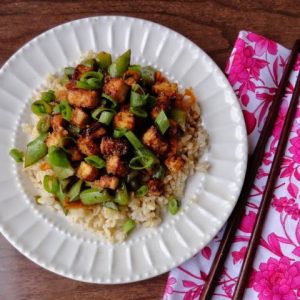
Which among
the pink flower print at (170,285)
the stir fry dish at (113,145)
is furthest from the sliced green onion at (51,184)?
the pink flower print at (170,285)

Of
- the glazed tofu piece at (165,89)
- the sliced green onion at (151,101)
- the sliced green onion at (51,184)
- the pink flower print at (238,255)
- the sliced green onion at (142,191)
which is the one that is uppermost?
the glazed tofu piece at (165,89)

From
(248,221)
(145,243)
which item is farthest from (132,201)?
(248,221)

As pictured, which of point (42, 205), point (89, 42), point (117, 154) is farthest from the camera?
point (89, 42)

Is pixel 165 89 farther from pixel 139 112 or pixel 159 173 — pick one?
pixel 159 173

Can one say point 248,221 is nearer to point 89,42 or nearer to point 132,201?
point 132,201

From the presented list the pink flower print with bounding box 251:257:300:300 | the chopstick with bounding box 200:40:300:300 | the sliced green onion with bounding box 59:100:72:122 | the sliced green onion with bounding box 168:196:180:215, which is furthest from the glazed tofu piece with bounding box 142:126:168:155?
the pink flower print with bounding box 251:257:300:300

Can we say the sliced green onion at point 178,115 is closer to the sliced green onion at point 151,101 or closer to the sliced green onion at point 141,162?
the sliced green onion at point 151,101
